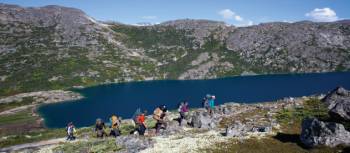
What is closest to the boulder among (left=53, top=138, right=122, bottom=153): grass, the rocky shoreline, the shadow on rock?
the rocky shoreline

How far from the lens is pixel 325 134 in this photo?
39125 millimetres

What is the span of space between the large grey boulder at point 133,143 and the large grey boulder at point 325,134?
62.0 feet

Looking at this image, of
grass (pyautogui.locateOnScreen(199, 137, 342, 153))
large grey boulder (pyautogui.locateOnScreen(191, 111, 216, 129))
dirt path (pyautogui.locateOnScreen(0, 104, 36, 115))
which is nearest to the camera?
grass (pyautogui.locateOnScreen(199, 137, 342, 153))

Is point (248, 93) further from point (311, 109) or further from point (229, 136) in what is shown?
point (229, 136)

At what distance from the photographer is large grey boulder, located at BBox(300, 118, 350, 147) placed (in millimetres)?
38438

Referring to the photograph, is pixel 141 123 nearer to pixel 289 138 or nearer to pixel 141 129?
pixel 141 129

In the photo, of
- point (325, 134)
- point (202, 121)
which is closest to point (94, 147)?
point (202, 121)

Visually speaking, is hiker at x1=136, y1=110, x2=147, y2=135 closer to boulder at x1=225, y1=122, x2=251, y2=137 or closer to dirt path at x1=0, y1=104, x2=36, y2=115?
boulder at x1=225, y1=122, x2=251, y2=137

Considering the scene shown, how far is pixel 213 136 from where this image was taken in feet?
161

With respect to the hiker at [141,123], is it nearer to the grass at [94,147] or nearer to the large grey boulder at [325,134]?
the grass at [94,147]

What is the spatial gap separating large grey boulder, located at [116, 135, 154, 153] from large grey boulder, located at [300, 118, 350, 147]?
18.9m

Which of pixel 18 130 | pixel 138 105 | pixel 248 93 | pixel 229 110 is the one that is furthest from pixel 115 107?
pixel 229 110

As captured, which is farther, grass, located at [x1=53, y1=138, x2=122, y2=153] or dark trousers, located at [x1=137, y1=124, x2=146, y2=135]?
dark trousers, located at [x1=137, y1=124, x2=146, y2=135]

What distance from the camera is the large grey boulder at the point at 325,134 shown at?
38.4 metres
